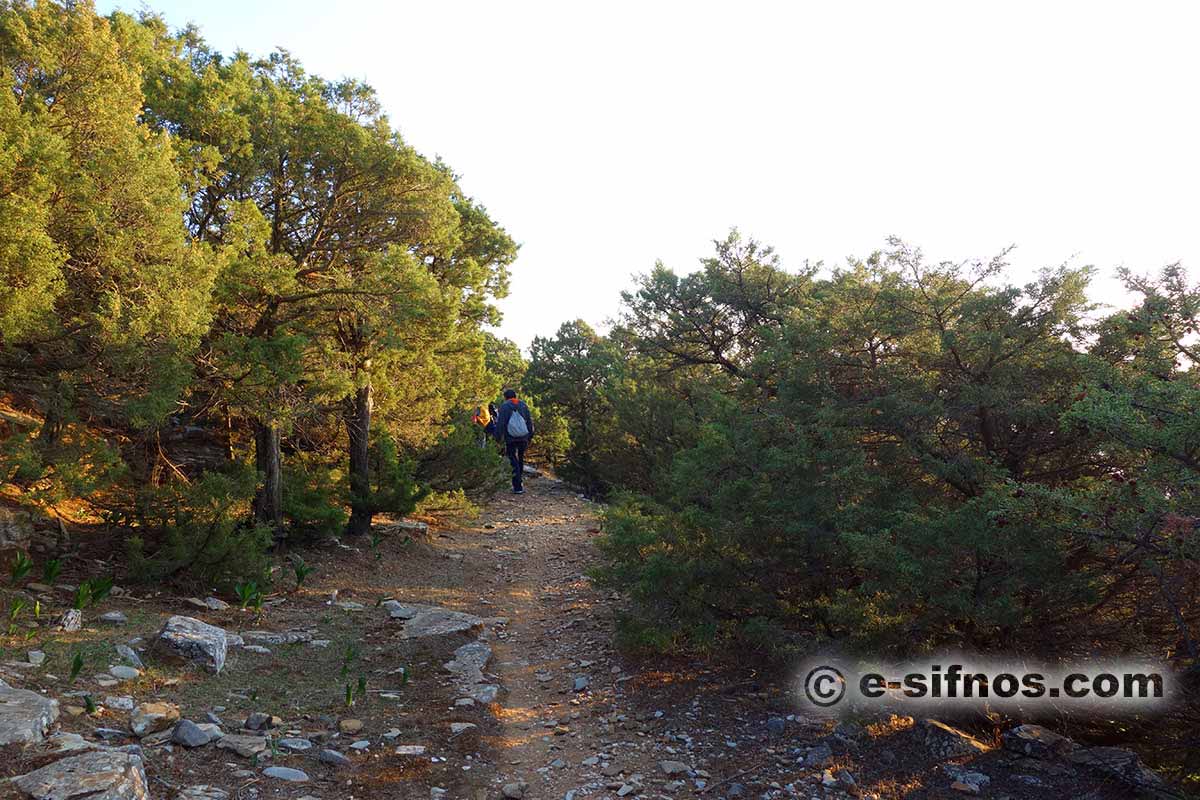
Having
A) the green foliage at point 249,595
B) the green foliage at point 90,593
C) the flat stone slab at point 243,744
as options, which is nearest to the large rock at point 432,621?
the green foliage at point 249,595

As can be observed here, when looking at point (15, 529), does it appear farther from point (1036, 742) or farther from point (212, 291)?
point (1036, 742)

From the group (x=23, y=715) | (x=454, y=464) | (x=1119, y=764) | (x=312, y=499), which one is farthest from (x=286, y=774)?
(x=454, y=464)

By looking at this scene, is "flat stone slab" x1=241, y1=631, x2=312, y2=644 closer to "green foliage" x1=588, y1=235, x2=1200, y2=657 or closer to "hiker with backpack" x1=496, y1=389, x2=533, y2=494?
"green foliage" x1=588, y1=235, x2=1200, y2=657

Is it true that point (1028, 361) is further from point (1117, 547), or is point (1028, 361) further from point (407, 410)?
point (407, 410)

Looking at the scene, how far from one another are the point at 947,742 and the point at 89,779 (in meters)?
6.05

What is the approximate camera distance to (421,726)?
238 inches

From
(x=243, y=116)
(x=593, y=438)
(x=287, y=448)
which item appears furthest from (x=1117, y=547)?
(x=593, y=438)

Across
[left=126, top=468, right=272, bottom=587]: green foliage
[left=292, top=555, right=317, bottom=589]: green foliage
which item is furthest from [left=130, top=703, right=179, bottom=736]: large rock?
[left=292, top=555, right=317, bottom=589]: green foliage

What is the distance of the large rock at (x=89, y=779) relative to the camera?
376 centimetres

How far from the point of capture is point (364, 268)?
35.5ft

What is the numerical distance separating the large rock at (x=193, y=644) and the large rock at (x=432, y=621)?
7.73ft

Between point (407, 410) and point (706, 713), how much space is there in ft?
27.9
